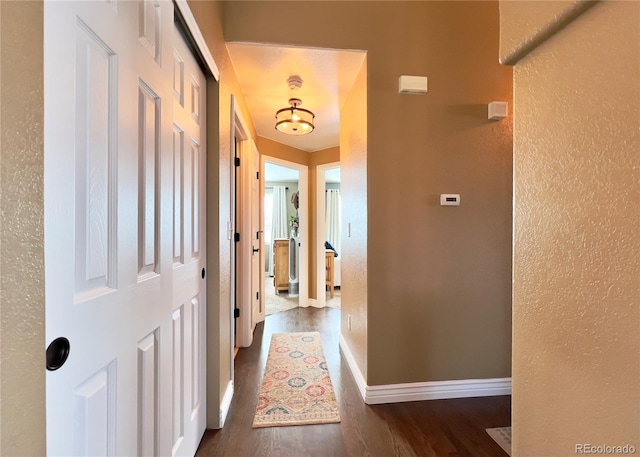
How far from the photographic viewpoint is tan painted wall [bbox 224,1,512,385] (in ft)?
6.32

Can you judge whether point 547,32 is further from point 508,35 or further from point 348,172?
point 348,172

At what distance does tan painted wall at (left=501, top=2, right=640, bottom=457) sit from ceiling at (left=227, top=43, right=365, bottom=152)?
4.96ft

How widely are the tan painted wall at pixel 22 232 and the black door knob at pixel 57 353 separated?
38 mm

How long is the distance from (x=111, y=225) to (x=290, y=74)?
1.91 m

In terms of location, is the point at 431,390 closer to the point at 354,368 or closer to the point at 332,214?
the point at 354,368

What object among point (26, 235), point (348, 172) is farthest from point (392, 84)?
point (26, 235)

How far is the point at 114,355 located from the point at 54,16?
74 cm

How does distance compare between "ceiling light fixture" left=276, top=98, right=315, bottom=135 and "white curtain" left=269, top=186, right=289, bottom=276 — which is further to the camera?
"white curtain" left=269, top=186, right=289, bottom=276

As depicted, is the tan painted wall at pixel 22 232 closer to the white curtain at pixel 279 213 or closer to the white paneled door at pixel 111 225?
the white paneled door at pixel 111 225

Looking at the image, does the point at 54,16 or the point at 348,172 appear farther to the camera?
the point at 348,172

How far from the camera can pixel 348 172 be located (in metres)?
2.53

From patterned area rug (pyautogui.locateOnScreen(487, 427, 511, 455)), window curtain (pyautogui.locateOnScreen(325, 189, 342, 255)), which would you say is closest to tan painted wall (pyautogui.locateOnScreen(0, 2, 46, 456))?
patterned area rug (pyautogui.locateOnScreen(487, 427, 511, 455))

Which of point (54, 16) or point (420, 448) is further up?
point (54, 16)

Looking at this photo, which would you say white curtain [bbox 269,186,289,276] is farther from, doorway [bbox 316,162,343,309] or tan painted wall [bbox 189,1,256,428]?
tan painted wall [bbox 189,1,256,428]
